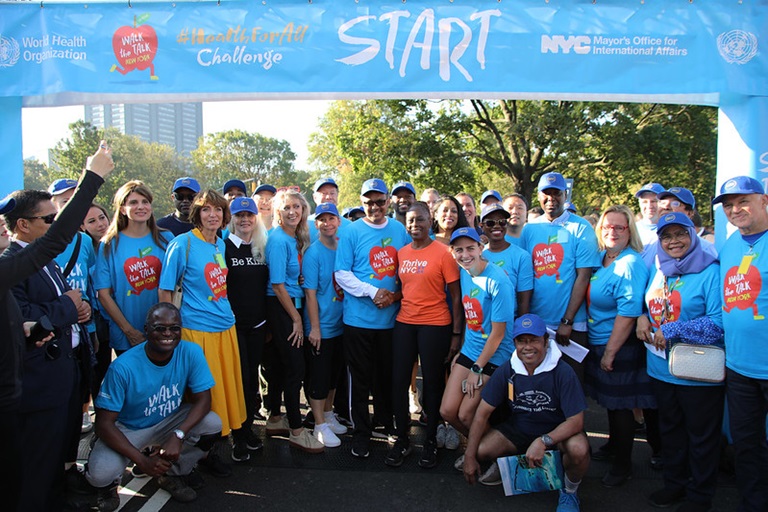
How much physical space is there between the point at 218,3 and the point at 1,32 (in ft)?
6.01

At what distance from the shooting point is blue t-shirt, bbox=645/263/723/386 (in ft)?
11.7

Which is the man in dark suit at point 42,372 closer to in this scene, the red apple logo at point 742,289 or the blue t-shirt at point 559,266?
the blue t-shirt at point 559,266

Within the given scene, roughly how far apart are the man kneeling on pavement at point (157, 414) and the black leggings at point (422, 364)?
56.1 inches

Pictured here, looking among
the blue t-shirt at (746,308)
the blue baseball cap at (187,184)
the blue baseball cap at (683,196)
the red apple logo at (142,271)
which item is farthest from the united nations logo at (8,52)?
the blue baseball cap at (683,196)

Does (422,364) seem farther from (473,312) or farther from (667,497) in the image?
(667,497)

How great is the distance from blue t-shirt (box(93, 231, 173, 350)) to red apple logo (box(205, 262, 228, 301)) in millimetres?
463

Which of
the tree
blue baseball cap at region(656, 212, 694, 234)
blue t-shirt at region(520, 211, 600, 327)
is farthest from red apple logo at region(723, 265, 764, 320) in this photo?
the tree

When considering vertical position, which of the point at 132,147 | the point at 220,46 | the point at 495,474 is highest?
the point at 132,147

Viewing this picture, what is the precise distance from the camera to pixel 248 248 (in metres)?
4.63

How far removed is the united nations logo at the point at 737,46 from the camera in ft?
14.2

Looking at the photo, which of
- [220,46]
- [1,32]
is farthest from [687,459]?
[1,32]

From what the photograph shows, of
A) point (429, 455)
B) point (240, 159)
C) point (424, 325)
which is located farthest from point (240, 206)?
point (240, 159)

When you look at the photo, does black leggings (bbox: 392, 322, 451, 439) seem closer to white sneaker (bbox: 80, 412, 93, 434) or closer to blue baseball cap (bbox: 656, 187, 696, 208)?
blue baseball cap (bbox: 656, 187, 696, 208)

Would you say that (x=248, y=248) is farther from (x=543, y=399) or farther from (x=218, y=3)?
(x=543, y=399)
